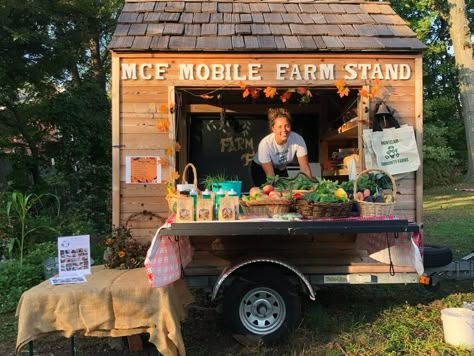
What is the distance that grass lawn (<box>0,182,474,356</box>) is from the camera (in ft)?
13.8

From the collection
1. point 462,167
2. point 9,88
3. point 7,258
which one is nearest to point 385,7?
point 7,258

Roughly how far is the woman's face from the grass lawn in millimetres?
1940

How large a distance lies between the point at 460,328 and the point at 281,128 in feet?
8.81

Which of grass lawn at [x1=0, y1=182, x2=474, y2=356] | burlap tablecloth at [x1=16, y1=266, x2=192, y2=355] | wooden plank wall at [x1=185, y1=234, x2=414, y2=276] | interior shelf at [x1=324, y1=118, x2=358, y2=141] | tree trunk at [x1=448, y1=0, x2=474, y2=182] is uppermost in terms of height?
tree trunk at [x1=448, y1=0, x2=474, y2=182]

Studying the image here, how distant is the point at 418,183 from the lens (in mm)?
5066

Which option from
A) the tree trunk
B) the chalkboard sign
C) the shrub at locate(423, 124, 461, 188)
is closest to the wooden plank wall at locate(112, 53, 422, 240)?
the chalkboard sign

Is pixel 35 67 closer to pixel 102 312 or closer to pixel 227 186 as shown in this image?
pixel 227 186

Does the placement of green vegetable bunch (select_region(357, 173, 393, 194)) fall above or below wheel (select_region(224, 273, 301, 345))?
above

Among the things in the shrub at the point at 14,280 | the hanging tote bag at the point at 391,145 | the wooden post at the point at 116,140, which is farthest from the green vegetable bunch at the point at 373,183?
the shrub at the point at 14,280

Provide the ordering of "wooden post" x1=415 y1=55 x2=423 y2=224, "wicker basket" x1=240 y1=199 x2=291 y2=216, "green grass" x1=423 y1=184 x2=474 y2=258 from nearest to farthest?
1. "wicker basket" x1=240 y1=199 x2=291 y2=216
2. "wooden post" x1=415 y1=55 x2=423 y2=224
3. "green grass" x1=423 y1=184 x2=474 y2=258

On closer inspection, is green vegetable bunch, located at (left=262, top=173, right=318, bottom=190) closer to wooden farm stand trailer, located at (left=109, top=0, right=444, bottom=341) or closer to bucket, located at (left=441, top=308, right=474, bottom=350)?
wooden farm stand trailer, located at (left=109, top=0, right=444, bottom=341)

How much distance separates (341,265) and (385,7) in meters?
3.19

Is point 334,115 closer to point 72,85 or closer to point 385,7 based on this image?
point 385,7

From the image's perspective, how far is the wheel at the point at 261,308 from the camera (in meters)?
4.29
